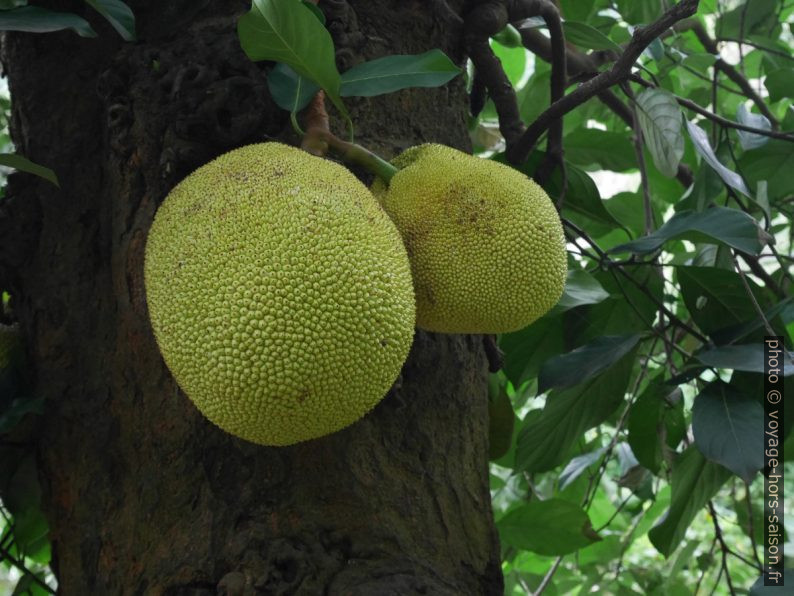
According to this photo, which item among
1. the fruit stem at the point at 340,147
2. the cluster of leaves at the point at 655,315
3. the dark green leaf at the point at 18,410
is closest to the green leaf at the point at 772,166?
the cluster of leaves at the point at 655,315

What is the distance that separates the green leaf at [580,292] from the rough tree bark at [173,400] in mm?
134

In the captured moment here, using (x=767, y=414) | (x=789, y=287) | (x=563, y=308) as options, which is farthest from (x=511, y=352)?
(x=789, y=287)

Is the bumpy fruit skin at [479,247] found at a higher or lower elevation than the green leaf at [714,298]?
higher

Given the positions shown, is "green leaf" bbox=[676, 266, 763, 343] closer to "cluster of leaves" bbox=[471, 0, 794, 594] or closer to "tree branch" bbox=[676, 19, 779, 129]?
"cluster of leaves" bbox=[471, 0, 794, 594]

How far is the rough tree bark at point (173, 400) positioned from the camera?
2.56 ft

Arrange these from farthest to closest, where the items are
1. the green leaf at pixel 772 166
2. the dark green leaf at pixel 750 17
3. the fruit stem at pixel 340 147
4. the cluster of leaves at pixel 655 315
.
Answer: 1. the dark green leaf at pixel 750 17
2. the green leaf at pixel 772 166
3. the cluster of leaves at pixel 655 315
4. the fruit stem at pixel 340 147

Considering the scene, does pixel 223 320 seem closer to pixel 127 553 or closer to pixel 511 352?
pixel 127 553

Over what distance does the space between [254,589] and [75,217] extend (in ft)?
1.60

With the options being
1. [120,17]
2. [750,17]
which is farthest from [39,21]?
[750,17]

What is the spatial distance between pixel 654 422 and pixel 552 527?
0.75 feet

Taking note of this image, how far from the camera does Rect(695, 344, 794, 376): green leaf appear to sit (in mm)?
901

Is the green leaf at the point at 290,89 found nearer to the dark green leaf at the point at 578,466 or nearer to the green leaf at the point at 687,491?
the green leaf at the point at 687,491

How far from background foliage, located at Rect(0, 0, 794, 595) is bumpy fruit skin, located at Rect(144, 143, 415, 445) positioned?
18 cm

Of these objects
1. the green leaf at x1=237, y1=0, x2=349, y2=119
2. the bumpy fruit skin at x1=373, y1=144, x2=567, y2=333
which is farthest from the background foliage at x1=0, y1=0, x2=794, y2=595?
the bumpy fruit skin at x1=373, y1=144, x2=567, y2=333
